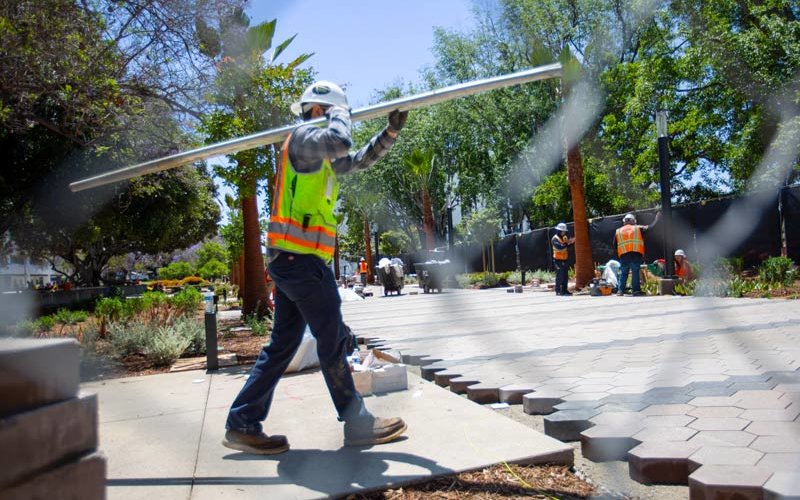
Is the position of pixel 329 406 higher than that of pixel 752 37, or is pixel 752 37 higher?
pixel 752 37

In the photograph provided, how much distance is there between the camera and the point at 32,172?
11.7m

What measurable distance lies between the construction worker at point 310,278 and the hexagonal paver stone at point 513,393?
1156mm

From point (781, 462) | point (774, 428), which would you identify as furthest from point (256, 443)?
point (774, 428)

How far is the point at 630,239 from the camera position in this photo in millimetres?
12320

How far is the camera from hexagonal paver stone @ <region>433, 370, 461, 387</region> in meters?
4.63

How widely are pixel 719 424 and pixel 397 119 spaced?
7.20 feet

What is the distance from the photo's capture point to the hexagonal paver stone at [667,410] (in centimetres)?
325

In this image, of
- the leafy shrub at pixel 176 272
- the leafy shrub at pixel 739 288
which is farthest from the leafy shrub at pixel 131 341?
the leafy shrub at pixel 176 272

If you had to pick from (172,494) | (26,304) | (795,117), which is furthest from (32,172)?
(795,117)

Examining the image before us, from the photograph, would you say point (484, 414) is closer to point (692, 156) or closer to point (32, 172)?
point (32, 172)

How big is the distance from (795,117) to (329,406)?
15124mm

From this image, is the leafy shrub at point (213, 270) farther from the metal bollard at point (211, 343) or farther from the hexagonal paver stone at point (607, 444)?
the hexagonal paver stone at point (607, 444)

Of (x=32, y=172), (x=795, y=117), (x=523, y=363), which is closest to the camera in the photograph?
(x=523, y=363)

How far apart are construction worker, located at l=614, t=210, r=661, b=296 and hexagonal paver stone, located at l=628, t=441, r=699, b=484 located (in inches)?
405
